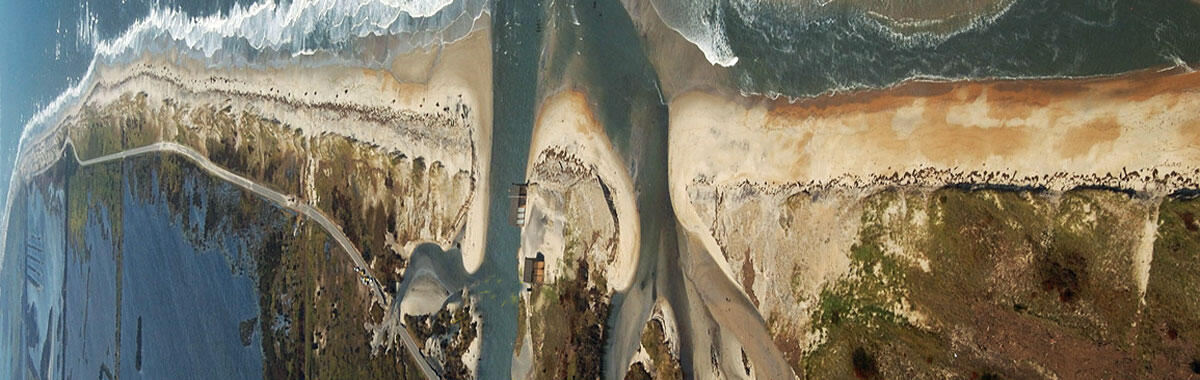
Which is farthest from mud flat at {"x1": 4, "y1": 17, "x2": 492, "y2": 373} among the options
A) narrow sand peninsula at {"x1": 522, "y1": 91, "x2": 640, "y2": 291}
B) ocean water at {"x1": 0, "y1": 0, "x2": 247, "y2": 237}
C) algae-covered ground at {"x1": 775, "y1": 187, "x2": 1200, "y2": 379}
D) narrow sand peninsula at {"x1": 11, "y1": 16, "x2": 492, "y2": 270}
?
algae-covered ground at {"x1": 775, "y1": 187, "x2": 1200, "y2": 379}

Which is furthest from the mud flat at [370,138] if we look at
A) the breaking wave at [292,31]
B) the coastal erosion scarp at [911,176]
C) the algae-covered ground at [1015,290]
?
the algae-covered ground at [1015,290]

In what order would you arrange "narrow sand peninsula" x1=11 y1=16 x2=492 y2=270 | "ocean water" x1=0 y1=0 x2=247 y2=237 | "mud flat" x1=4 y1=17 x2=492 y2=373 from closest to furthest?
1. "narrow sand peninsula" x1=11 y1=16 x2=492 y2=270
2. "mud flat" x1=4 y1=17 x2=492 y2=373
3. "ocean water" x1=0 y1=0 x2=247 y2=237

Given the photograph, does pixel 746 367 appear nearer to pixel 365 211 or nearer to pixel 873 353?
pixel 873 353

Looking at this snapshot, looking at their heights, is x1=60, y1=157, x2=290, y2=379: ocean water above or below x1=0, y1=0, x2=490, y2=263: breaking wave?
below

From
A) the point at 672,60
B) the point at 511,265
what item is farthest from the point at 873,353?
the point at 511,265

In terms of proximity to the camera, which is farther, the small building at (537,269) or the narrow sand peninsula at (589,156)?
the small building at (537,269)

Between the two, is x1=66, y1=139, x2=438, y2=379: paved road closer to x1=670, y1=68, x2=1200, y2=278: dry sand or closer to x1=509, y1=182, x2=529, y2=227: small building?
x1=509, y1=182, x2=529, y2=227: small building

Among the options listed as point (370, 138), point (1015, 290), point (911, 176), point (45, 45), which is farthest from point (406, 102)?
point (45, 45)

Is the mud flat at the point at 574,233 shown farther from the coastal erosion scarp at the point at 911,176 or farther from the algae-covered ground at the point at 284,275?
the algae-covered ground at the point at 284,275
